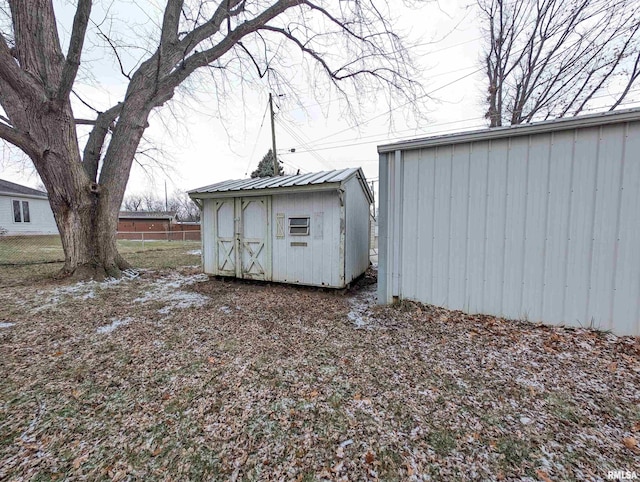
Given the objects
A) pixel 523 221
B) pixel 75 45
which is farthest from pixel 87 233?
pixel 523 221

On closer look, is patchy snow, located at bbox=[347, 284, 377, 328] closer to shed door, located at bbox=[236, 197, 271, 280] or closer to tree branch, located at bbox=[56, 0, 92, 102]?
shed door, located at bbox=[236, 197, 271, 280]

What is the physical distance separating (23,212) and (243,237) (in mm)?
19875

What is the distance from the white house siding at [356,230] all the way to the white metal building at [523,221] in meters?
1.31

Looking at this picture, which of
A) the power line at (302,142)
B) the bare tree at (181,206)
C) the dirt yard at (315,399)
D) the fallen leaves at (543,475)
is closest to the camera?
the fallen leaves at (543,475)

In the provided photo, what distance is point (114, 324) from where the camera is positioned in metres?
3.63

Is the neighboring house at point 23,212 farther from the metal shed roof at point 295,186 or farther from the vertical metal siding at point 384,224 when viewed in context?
the vertical metal siding at point 384,224

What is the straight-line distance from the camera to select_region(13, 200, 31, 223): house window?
1580 centimetres

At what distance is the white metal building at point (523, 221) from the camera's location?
9.42 ft

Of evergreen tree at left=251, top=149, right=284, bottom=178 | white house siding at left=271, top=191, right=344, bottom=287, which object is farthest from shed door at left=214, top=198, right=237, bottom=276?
evergreen tree at left=251, top=149, right=284, bottom=178

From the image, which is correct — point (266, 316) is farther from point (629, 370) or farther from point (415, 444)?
point (629, 370)

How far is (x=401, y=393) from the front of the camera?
2131mm

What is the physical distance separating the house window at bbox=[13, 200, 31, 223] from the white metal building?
2290cm

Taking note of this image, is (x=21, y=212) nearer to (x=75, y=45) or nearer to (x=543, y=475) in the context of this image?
(x=75, y=45)

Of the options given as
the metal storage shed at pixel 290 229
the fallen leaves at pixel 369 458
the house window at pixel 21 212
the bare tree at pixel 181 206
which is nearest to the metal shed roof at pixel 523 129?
the metal storage shed at pixel 290 229
